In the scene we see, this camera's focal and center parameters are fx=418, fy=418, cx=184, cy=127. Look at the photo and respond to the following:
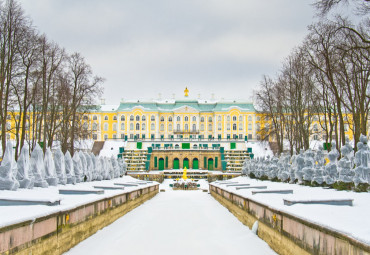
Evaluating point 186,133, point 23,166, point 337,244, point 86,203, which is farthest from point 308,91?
point 186,133

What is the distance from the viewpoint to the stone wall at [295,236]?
15.8 ft

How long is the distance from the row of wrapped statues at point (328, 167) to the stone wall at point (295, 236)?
3.62 meters

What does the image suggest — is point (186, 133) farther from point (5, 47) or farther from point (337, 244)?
point (337, 244)

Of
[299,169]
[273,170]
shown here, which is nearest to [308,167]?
[299,169]

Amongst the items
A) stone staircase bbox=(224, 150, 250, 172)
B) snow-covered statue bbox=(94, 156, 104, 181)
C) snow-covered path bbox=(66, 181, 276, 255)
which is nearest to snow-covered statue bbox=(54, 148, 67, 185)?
snow-covered path bbox=(66, 181, 276, 255)

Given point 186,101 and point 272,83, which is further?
point 186,101

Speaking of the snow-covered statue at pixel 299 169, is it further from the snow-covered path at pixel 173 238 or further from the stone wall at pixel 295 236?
the stone wall at pixel 295 236

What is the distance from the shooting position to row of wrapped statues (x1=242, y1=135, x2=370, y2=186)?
38.9 feet

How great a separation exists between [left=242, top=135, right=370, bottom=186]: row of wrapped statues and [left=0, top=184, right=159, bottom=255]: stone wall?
7.05 metres

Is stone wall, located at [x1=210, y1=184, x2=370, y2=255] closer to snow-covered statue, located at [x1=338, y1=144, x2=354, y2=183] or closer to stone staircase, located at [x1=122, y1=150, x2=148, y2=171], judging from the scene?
snow-covered statue, located at [x1=338, y1=144, x2=354, y2=183]

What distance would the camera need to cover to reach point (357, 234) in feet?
15.5

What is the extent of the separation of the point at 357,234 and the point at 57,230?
15.7 feet

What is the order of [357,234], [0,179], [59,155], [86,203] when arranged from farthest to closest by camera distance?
[59,155], [0,179], [86,203], [357,234]

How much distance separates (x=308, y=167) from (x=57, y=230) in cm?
1150
